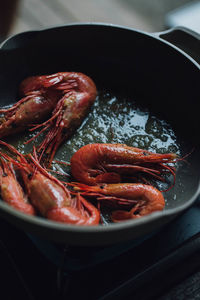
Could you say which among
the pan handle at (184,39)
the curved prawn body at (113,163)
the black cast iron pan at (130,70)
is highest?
the pan handle at (184,39)

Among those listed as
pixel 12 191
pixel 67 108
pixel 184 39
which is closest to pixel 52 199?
pixel 12 191

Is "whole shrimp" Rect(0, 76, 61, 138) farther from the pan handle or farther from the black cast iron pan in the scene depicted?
the pan handle

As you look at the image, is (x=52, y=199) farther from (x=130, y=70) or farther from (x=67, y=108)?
(x=130, y=70)

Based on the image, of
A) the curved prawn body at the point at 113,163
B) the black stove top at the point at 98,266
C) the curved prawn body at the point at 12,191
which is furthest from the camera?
the curved prawn body at the point at 113,163

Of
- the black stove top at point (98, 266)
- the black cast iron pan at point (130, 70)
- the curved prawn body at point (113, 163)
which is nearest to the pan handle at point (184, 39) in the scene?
the black cast iron pan at point (130, 70)

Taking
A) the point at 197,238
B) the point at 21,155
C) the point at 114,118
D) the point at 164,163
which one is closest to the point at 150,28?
the point at 114,118

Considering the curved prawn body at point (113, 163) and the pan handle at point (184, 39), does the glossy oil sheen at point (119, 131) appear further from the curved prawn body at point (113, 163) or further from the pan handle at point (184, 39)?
the pan handle at point (184, 39)

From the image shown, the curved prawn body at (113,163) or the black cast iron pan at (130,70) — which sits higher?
the black cast iron pan at (130,70)
